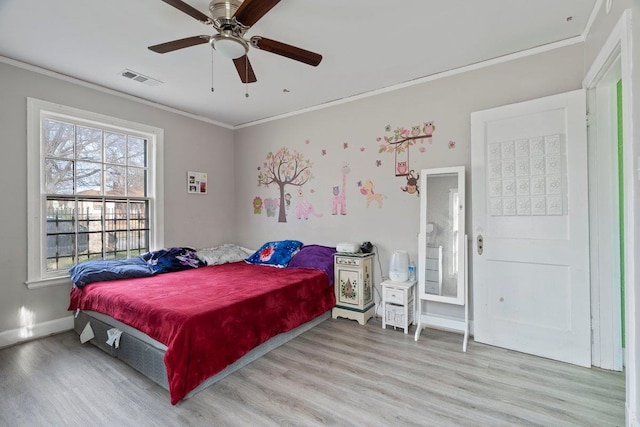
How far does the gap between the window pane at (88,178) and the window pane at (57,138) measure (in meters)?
0.16

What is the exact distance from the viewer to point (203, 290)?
267 centimetres

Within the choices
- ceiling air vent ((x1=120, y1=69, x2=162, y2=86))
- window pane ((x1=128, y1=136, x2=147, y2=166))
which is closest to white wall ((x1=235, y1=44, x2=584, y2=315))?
window pane ((x1=128, y1=136, x2=147, y2=166))

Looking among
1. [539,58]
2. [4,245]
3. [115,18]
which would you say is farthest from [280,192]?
[539,58]

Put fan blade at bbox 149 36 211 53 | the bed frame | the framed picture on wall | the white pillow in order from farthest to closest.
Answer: the framed picture on wall
the white pillow
the bed frame
fan blade at bbox 149 36 211 53

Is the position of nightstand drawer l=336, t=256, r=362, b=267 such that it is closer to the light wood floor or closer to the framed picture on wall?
the light wood floor

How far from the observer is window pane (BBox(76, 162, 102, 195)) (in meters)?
3.30

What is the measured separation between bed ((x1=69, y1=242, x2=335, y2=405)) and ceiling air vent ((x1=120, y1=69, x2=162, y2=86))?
208 cm

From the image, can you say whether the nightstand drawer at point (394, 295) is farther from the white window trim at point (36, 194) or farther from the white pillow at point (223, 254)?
the white window trim at point (36, 194)

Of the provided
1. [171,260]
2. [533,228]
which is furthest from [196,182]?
[533,228]

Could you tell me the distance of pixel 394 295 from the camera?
3090mm

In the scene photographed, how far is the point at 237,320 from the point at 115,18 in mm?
2403

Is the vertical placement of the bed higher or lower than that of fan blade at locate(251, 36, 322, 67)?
lower

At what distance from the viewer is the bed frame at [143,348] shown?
6.93ft

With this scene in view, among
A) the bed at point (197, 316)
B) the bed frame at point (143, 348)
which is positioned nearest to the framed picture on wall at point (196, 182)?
the bed at point (197, 316)
